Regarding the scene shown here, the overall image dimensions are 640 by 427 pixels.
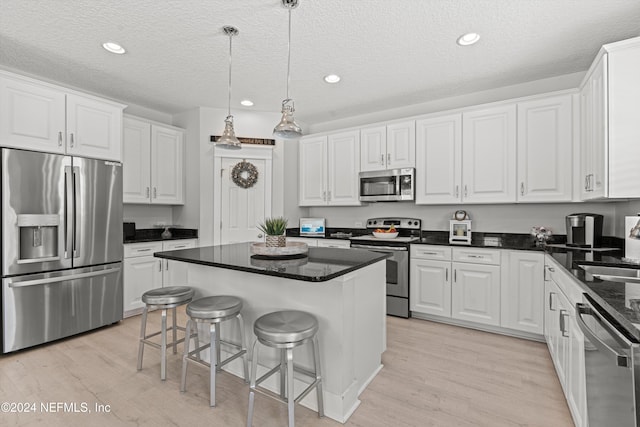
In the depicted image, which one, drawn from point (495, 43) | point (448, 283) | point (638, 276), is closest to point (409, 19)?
point (495, 43)

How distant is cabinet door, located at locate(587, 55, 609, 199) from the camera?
2.21 m

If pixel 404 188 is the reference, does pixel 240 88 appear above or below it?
above

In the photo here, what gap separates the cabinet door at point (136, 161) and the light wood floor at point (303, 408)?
1.79m

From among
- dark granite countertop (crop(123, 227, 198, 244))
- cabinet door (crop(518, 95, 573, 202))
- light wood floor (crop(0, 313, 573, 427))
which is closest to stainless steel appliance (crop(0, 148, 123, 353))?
light wood floor (crop(0, 313, 573, 427))

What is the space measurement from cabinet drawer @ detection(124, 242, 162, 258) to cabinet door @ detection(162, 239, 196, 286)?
4.4 inches

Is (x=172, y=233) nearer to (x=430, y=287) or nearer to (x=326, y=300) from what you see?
(x=326, y=300)

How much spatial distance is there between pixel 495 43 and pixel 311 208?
130 inches

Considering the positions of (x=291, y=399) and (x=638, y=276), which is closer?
(x=291, y=399)

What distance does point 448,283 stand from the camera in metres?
3.41

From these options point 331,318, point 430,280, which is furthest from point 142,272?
point 430,280

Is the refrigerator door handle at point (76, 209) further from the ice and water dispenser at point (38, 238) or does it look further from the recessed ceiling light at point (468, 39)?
the recessed ceiling light at point (468, 39)

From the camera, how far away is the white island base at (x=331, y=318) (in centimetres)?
190

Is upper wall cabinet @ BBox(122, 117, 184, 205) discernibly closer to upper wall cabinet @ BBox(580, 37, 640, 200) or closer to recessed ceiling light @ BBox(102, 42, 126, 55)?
recessed ceiling light @ BBox(102, 42, 126, 55)

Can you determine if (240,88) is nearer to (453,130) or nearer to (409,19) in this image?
(409,19)
